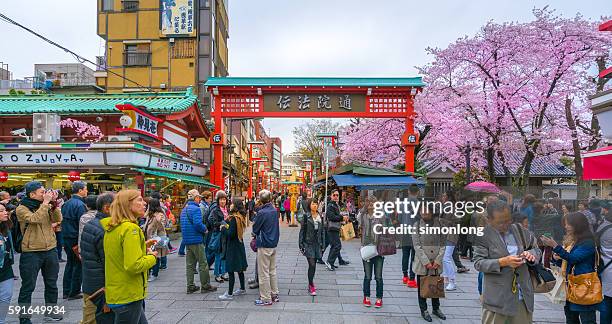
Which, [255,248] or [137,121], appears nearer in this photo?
[255,248]

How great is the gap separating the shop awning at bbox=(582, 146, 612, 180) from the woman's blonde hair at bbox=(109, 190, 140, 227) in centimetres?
661

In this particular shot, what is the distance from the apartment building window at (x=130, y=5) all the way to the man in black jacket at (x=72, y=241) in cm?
2384

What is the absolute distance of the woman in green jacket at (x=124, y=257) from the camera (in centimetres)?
338

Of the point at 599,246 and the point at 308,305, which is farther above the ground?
the point at 599,246

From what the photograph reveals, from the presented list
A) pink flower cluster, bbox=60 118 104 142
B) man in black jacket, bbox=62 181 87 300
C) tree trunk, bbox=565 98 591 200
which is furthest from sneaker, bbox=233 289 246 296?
tree trunk, bbox=565 98 591 200

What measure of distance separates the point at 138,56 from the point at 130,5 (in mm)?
3558

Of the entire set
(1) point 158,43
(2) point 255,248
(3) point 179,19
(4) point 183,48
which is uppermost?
(3) point 179,19

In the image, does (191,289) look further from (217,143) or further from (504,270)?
(217,143)

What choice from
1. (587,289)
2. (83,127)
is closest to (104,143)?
(83,127)

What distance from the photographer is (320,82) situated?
16.6 m

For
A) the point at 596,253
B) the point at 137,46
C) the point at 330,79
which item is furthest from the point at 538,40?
the point at 137,46

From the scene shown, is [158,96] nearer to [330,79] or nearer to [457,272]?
[330,79]

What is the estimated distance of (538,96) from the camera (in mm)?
15703

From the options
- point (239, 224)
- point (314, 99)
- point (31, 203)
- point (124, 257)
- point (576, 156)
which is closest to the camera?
point (124, 257)
